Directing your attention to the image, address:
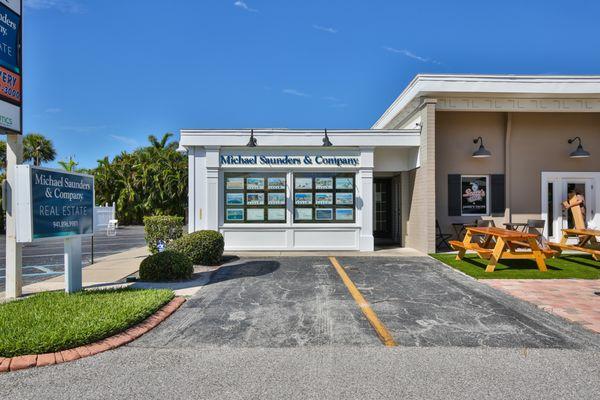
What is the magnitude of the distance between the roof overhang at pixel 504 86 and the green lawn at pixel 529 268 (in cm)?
501

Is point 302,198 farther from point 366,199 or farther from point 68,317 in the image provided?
point 68,317

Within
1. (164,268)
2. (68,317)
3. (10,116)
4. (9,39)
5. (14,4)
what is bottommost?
(68,317)

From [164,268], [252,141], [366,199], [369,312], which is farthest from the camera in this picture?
[366,199]

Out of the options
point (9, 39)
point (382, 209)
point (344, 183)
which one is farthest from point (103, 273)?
point (382, 209)

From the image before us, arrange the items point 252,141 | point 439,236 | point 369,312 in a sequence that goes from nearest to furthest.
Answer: point 369,312, point 252,141, point 439,236

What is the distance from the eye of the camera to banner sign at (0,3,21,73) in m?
5.75

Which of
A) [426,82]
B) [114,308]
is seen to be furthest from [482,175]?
[114,308]

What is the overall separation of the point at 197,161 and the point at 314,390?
9.42 m

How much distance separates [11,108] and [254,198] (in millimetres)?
6695

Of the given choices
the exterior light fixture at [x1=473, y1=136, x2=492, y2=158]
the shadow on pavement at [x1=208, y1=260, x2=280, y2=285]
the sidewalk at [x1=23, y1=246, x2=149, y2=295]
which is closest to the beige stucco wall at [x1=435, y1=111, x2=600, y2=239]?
the exterior light fixture at [x1=473, y1=136, x2=492, y2=158]

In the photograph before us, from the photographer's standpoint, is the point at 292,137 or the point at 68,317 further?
the point at 292,137

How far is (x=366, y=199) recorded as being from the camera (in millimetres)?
11359

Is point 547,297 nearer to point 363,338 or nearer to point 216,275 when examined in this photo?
point 363,338

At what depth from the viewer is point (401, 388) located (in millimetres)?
3133
